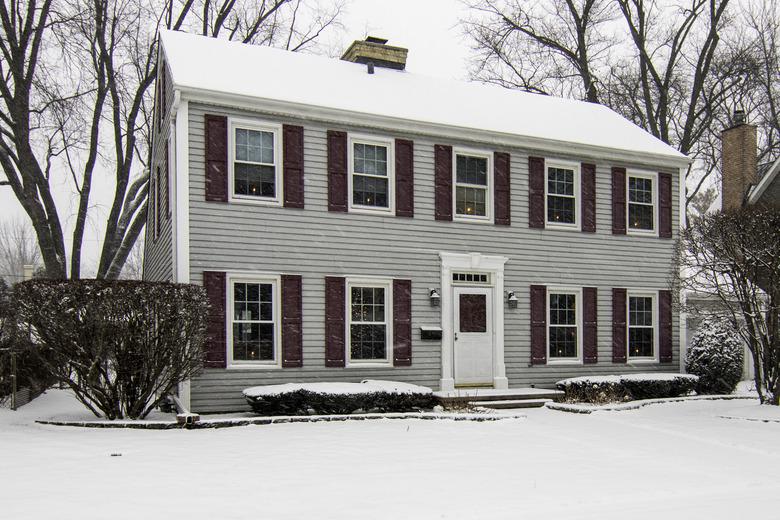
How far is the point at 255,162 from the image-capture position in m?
12.3

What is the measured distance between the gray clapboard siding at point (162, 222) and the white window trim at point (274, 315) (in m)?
1.10

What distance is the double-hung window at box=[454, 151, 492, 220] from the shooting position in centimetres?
1410

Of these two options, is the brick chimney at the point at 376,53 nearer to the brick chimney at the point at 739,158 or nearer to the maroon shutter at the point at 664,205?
the maroon shutter at the point at 664,205

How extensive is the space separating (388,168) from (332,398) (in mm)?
4531

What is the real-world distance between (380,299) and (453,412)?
2.66 m

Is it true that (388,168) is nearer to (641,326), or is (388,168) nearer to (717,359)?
(641,326)

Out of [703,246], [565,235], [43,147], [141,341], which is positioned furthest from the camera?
[43,147]

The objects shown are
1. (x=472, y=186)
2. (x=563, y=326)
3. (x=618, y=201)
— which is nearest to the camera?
(x=472, y=186)

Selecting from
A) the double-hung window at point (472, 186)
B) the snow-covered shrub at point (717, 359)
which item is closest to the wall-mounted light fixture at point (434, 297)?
the double-hung window at point (472, 186)

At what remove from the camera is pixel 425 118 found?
44.6 feet

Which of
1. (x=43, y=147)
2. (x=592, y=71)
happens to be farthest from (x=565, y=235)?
(x=43, y=147)

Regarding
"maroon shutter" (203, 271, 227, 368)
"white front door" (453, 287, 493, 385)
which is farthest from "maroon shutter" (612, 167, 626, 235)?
"maroon shutter" (203, 271, 227, 368)

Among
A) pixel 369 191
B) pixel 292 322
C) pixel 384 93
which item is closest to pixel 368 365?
pixel 292 322

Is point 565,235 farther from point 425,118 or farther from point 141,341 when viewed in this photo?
point 141,341
